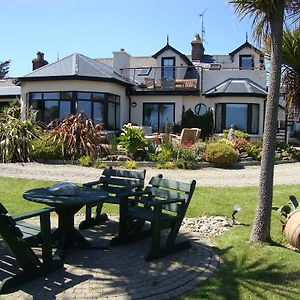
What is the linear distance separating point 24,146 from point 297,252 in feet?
40.6

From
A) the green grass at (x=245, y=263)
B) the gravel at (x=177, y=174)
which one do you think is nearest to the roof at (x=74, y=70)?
the gravel at (x=177, y=174)

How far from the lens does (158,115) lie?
974 inches

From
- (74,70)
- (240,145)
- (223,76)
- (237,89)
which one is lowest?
(240,145)

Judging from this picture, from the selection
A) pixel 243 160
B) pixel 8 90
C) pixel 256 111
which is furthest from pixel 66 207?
pixel 8 90

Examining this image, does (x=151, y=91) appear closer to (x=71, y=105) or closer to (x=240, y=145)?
(x=71, y=105)

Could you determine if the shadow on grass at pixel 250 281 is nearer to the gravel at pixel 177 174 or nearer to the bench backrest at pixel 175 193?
the bench backrest at pixel 175 193

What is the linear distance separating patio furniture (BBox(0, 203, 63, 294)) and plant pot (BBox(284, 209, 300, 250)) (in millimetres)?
3287

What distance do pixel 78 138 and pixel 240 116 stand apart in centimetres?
1116

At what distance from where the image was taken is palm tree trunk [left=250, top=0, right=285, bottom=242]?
5840 millimetres

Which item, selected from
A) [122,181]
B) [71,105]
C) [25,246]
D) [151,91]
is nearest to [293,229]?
[122,181]

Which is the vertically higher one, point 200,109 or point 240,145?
point 200,109

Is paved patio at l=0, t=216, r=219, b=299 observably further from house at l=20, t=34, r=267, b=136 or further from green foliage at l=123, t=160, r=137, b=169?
house at l=20, t=34, r=267, b=136

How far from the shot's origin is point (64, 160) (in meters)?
15.6

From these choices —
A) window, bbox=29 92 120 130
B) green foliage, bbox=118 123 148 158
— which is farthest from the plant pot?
window, bbox=29 92 120 130
